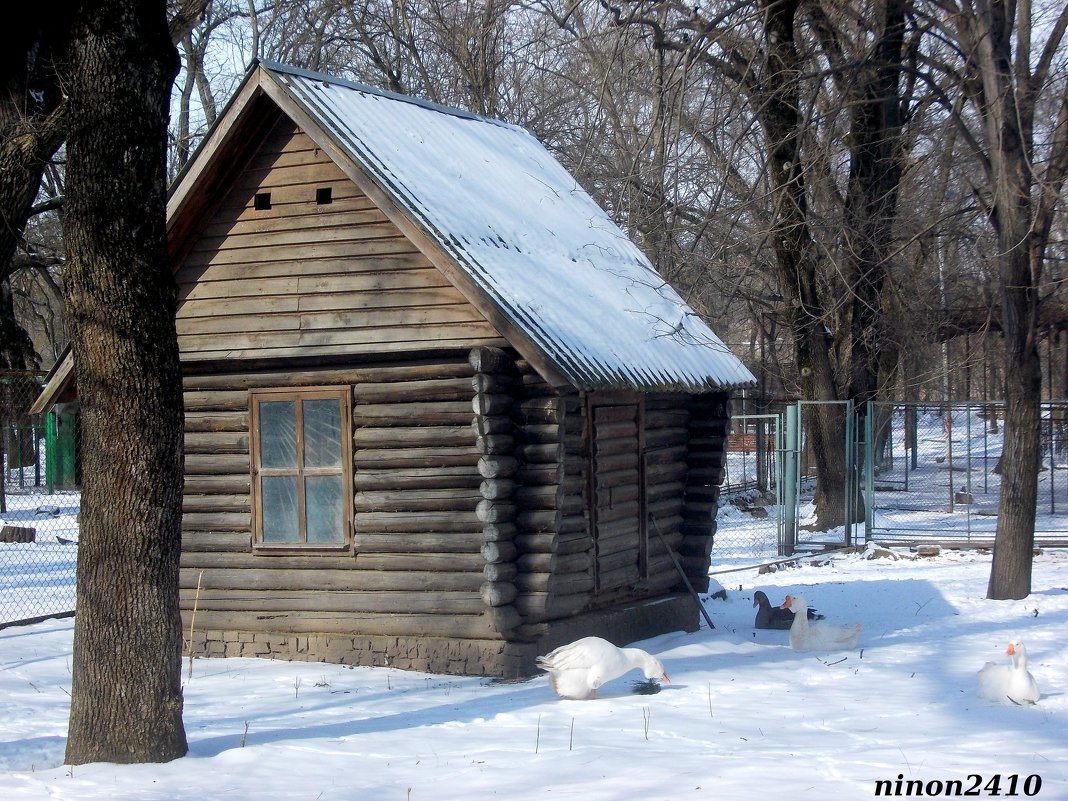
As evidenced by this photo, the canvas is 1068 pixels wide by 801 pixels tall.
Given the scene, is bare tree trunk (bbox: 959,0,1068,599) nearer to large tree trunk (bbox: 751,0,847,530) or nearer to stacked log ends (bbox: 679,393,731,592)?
stacked log ends (bbox: 679,393,731,592)

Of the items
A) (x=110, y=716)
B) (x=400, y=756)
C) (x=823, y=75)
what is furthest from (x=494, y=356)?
(x=823, y=75)

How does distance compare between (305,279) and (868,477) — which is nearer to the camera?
(305,279)

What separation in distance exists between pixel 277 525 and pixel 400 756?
4.13 m

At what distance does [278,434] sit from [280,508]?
0.72 m

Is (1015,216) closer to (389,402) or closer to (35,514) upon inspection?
(389,402)

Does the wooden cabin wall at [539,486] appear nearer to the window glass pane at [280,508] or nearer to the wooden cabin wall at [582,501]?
the wooden cabin wall at [582,501]

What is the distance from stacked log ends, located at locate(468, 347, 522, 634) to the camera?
1001 cm

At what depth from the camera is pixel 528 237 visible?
12039 millimetres

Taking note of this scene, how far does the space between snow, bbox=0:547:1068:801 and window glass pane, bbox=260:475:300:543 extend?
125 centimetres

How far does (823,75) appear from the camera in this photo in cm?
1232

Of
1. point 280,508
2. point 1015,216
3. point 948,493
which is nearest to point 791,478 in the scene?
point 1015,216

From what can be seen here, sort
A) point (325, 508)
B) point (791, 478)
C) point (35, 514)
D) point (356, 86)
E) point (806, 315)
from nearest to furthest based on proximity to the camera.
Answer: point (325, 508) < point (356, 86) < point (791, 478) < point (806, 315) < point (35, 514)

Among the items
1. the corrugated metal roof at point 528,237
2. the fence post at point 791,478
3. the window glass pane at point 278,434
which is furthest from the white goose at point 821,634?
the fence post at point 791,478

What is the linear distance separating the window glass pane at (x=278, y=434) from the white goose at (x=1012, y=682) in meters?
6.45
